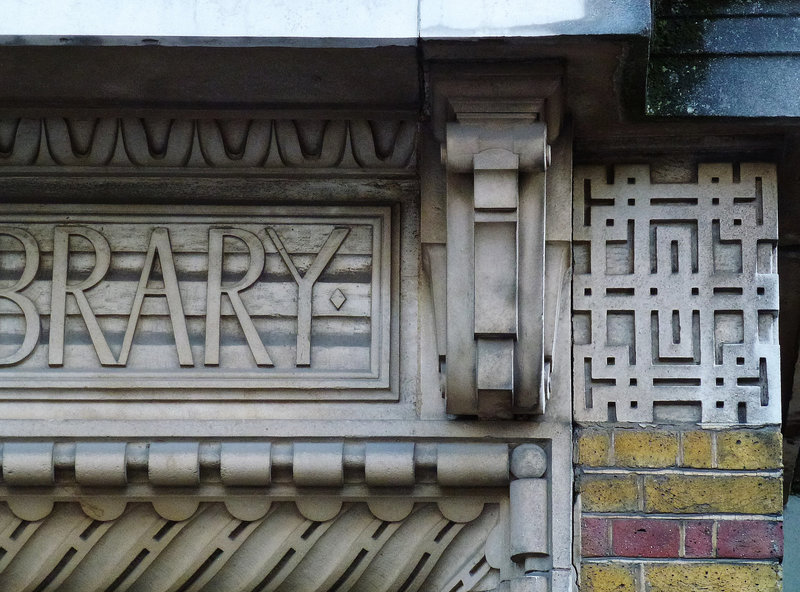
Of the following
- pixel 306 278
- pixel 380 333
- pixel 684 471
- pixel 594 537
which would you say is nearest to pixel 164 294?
pixel 306 278

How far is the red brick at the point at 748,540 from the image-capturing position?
2.80 metres

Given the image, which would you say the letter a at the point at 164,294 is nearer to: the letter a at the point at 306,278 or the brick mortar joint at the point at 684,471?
the letter a at the point at 306,278

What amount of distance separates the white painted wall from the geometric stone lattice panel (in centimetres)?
50

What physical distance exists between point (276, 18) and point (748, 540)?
4.45 ft

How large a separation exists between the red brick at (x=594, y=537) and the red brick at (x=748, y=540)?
220mm

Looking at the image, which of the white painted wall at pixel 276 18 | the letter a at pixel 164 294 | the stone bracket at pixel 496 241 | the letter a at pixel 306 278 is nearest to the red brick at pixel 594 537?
the stone bracket at pixel 496 241

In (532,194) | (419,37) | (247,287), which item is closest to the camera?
(419,37)

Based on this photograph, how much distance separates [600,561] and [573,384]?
357 mm

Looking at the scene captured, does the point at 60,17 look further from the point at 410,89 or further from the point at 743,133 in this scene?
the point at 743,133

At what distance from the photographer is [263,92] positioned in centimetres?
286

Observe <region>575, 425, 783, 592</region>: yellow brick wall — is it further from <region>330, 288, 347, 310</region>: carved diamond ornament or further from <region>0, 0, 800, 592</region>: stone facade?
<region>330, 288, 347, 310</region>: carved diamond ornament

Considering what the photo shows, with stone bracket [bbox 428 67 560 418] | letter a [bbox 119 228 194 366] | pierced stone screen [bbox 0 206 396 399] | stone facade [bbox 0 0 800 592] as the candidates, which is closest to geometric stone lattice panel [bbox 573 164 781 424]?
stone facade [bbox 0 0 800 592]

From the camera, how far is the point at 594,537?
283cm

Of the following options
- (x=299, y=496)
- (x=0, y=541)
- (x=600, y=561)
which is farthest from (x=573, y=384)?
(x=0, y=541)
